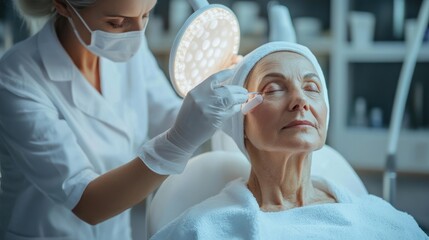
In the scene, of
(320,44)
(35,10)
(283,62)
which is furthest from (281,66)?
(320,44)

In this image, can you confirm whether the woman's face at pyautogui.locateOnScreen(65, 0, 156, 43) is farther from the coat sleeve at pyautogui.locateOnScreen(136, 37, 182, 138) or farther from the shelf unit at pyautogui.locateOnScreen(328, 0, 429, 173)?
the shelf unit at pyautogui.locateOnScreen(328, 0, 429, 173)

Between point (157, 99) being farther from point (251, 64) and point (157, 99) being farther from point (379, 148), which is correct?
point (379, 148)

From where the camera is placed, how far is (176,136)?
1.16 m

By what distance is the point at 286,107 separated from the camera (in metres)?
1.24

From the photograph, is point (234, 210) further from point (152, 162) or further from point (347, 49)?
point (347, 49)

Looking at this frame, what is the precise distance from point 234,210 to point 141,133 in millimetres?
490

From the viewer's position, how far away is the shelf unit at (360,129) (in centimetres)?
302

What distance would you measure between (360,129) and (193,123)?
7.07 ft

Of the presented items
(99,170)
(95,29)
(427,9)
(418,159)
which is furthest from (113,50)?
(418,159)

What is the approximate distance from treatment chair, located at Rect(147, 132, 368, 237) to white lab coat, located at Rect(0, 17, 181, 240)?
0.15 meters

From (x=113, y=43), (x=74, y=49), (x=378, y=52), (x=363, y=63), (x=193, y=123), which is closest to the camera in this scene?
(x=193, y=123)

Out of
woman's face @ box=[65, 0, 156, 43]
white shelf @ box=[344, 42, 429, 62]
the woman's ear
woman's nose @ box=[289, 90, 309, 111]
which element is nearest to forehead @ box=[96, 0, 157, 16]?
woman's face @ box=[65, 0, 156, 43]

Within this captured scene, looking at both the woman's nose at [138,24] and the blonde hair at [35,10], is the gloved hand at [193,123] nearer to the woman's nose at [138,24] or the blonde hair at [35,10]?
the woman's nose at [138,24]

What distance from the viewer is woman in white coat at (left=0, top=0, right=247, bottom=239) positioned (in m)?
1.18
